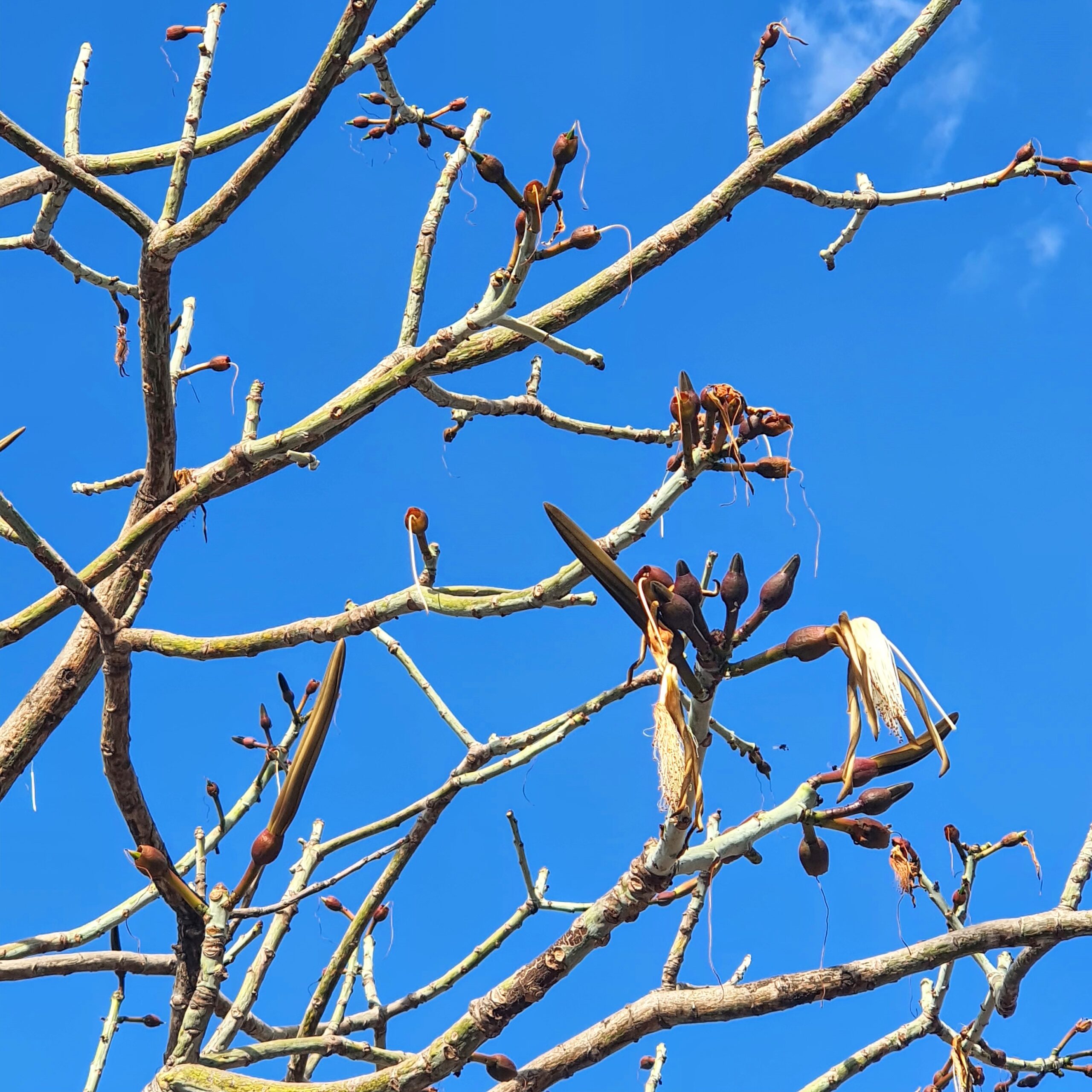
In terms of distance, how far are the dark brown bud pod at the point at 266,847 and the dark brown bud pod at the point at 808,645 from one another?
1596 millimetres

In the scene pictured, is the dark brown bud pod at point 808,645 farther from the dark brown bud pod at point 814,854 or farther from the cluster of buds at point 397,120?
the cluster of buds at point 397,120

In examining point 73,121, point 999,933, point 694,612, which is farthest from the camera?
point 73,121

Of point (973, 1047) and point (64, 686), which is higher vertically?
point (64, 686)

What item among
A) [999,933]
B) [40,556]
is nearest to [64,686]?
[40,556]

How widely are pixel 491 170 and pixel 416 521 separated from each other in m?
1.02

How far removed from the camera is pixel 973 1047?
3605 mm

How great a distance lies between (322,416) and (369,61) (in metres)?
1.82

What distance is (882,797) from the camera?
2.28m

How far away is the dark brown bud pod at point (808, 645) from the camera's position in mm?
2141

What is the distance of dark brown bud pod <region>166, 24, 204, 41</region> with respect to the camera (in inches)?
176

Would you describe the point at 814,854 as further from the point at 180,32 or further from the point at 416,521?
the point at 180,32

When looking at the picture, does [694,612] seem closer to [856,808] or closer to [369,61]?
[856,808]

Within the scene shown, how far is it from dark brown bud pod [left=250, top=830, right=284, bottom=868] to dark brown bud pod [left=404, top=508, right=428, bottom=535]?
3.11 ft

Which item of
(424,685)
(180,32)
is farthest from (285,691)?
(180,32)
